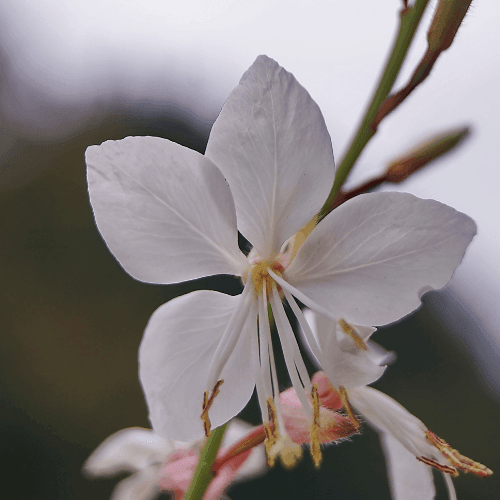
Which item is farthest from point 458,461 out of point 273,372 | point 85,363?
point 85,363

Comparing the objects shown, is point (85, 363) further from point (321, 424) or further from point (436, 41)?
point (436, 41)

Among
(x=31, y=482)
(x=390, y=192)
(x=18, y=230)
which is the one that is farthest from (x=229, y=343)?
(x=18, y=230)

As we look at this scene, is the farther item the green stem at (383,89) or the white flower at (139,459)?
the white flower at (139,459)

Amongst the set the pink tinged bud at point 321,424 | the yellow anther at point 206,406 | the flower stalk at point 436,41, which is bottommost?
the pink tinged bud at point 321,424

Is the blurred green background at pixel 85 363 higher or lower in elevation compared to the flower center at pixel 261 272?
lower

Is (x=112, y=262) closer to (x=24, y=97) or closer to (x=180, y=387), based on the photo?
(x=24, y=97)

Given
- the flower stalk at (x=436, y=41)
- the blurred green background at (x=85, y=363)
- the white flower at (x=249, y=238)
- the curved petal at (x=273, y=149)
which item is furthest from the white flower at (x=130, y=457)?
the blurred green background at (x=85, y=363)

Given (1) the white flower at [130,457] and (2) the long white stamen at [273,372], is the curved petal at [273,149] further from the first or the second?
(1) the white flower at [130,457]
